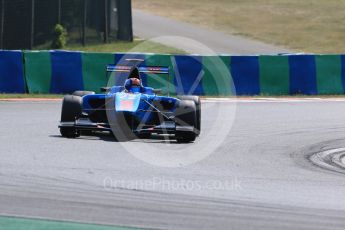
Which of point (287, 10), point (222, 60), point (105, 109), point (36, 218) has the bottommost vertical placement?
point (36, 218)

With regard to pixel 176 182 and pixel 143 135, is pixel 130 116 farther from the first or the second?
pixel 176 182

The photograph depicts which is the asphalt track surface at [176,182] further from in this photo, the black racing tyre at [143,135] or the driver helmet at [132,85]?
the driver helmet at [132,85]

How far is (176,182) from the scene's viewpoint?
387 inches

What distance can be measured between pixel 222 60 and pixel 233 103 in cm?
196

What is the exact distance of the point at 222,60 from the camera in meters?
22.0

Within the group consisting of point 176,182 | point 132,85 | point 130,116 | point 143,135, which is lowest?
point 176,182

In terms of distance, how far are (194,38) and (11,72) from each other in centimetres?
1891

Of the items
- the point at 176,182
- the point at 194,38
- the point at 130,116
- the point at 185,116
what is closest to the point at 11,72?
the point at 130,116

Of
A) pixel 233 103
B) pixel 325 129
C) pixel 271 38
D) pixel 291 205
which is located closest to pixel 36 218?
pixel 291 205

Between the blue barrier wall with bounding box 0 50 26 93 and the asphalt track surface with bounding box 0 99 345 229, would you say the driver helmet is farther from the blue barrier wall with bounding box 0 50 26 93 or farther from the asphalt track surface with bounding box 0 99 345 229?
the blue barrier wall with bounding box 0 50 26 93

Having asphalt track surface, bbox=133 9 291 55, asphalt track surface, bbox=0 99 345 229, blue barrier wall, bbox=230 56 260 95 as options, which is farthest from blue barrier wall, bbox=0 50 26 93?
asphalt track surface, bbox=133 9 291 55

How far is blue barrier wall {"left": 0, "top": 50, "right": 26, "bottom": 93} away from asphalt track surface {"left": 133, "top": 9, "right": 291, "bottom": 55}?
14110 mm

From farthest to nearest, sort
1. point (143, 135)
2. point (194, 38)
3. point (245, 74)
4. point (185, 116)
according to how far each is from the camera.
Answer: point (194, 38), point (245, 74), point (143, 135), point (185, 116)

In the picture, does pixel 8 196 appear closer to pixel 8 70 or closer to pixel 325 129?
pixel 325 129
